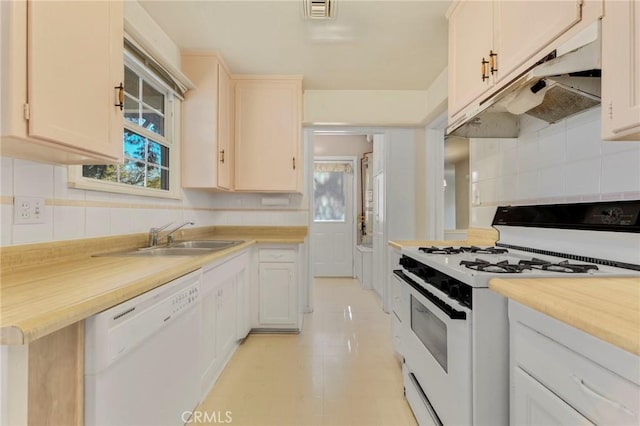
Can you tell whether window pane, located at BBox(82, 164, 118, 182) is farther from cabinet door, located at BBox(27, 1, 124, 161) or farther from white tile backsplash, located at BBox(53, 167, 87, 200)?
cabinet door, located at BBox(27, 1, 124, 161)

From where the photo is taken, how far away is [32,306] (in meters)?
0.80

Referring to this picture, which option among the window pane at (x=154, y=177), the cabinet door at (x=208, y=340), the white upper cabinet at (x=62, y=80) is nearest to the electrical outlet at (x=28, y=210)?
the white upper cabinet at (x=62, y=80)

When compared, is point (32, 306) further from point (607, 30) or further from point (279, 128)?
point (279, 128)

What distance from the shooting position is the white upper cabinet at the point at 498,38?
113 centimetres

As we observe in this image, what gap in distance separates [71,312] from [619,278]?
1605 millimetres

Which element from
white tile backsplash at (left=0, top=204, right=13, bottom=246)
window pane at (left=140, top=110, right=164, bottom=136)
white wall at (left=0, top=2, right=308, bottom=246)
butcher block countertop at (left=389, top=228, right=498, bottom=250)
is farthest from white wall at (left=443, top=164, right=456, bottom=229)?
white tile backsplash at (left=0, top=204, right=13, bottom=246)

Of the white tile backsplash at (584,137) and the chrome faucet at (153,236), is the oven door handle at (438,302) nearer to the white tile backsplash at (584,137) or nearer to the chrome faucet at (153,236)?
the white tile backsplash at (584,137)

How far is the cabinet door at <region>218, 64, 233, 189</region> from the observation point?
2745 mm

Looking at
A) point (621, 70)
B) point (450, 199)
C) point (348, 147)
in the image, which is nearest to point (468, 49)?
point (621, 70)

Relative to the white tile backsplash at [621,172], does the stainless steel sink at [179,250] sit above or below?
below

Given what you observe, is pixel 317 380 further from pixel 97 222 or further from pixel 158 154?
pixel 158 154

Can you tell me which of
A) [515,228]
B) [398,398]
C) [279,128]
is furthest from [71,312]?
[279,128]

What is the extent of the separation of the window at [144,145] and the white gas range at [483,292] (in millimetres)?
1732

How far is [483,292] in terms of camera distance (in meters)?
1.09
